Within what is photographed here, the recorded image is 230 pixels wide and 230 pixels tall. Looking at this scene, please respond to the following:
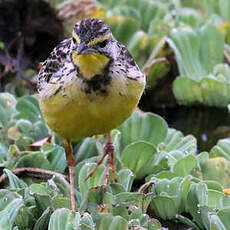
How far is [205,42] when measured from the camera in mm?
6082

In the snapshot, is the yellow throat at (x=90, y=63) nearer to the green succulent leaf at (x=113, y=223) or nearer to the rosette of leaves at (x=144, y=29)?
the green succulent leaf at (x=113, y=223)

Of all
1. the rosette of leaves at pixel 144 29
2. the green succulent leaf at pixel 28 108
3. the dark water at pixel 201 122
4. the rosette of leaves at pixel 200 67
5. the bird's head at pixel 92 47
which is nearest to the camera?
the bird's head at pixel 92 47

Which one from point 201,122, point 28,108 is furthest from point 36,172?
point 201,122

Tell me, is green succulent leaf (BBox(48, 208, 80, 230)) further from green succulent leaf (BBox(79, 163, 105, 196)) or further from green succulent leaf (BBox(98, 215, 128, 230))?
green succulent leaf (BBox(79, 163, 105, 196))

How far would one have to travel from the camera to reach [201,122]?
568 cm

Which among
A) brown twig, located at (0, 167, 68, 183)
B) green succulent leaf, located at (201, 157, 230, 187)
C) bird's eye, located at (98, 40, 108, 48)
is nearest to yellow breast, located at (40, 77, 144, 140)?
bird's eye, located at (98, 40, 108, 48)

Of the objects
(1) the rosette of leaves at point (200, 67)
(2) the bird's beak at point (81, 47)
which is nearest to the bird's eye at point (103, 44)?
(2) the bird's beak at point (81, 47)

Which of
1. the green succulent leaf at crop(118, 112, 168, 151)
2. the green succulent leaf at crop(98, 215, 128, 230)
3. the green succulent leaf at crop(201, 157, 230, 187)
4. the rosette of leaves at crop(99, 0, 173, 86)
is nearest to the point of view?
the green succulent leaf at crop(98, 215, 128, 230)

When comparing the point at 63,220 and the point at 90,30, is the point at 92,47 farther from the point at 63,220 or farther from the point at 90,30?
the point at 63,220

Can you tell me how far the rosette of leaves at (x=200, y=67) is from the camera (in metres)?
5.69

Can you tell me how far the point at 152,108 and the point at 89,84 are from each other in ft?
7.49

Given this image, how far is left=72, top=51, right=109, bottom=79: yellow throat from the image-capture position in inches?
145

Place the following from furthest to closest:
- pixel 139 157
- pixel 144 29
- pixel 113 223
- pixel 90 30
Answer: pixel 144 29 < pixel 139 157 < pixel 90 30 < pixel 113 223

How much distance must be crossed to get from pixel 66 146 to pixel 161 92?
1.90m
